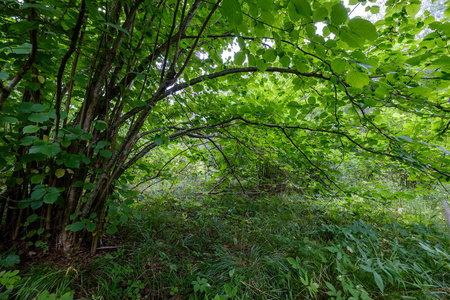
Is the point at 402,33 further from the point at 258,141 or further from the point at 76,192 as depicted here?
the point at 76,192

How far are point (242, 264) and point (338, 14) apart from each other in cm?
207

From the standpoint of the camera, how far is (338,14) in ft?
1.97

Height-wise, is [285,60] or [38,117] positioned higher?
[285,60]

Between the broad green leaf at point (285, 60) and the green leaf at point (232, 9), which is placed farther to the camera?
the broad green leaf at point (285, 60)

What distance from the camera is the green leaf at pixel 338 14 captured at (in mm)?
588

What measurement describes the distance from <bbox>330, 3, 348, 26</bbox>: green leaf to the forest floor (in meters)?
1.55

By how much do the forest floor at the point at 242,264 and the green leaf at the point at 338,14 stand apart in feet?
5.09

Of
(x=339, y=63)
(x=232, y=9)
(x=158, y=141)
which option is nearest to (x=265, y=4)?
(x=232, y=9)

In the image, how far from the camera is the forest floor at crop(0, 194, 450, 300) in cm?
129

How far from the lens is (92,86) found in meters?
1.29

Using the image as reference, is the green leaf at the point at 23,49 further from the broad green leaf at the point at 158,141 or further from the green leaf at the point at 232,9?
the green leaf at the point at 232,9

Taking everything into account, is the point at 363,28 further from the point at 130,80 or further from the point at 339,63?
the point at 130,80

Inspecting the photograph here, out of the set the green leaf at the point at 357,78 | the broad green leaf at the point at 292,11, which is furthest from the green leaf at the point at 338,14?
the green leaf at the point at 357,78

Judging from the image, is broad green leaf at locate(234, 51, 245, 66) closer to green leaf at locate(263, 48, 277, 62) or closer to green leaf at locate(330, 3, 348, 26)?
green leaf at locate(263, 48, 277, 62)
